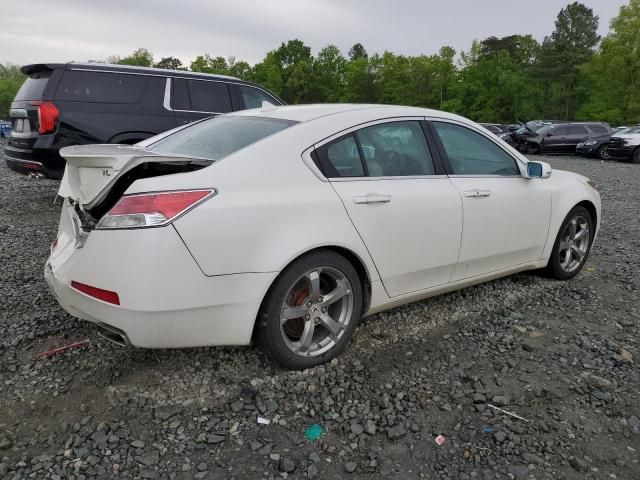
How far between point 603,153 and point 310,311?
22417 millimetres

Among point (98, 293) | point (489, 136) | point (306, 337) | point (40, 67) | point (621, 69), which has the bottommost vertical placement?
point (306, 337)

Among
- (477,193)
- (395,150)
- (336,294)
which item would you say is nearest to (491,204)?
(477,193)

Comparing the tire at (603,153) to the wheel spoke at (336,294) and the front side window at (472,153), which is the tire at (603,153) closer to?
the front side window at (472,153)

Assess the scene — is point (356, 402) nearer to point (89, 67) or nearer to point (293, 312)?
point (293, 312)

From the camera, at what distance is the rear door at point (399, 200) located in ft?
10.1

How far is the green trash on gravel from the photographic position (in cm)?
248

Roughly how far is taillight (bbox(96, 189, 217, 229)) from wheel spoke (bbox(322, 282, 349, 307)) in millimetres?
927

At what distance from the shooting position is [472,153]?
3945 mm

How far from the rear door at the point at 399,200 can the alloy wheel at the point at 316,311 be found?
29cm

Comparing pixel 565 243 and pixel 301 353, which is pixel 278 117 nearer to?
pixel 301 353

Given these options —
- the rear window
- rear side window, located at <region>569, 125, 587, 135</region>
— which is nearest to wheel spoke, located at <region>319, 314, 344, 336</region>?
the rear window

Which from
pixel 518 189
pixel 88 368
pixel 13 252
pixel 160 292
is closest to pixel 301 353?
pixel 160 292

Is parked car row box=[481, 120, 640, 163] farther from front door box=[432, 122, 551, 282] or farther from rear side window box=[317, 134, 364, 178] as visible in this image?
rear side window box=[317, 134, 364, 178]

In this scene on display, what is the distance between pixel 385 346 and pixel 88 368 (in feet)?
5.88
